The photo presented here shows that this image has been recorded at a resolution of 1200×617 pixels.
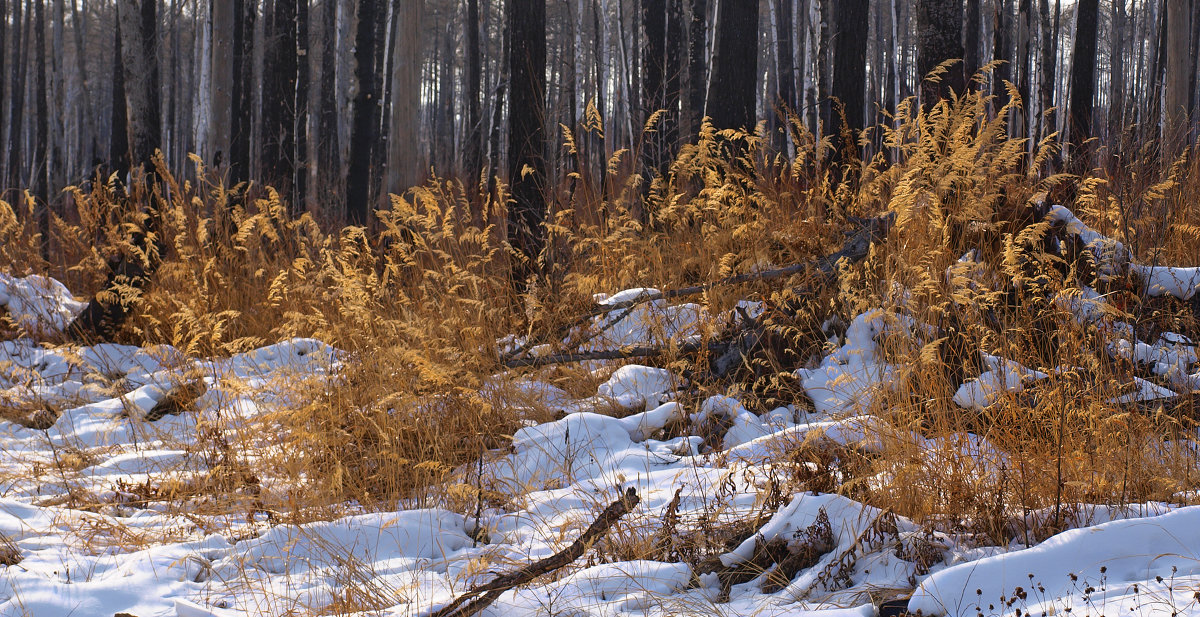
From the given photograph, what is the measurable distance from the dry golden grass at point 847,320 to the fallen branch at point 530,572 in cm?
63

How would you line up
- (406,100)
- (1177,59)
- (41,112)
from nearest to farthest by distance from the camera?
1. (406,100)
2. (1177,59)
3. (41,112)

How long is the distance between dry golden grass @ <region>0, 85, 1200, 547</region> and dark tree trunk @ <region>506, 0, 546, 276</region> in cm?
36

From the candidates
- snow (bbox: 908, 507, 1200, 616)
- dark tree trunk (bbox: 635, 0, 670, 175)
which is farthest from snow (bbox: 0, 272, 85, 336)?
snow (bbox: 908, 507, 1200, 616)

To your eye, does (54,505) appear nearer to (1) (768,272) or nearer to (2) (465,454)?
(2) (465,454)

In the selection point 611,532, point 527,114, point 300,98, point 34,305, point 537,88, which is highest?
point 300,98

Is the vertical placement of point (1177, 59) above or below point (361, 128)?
above

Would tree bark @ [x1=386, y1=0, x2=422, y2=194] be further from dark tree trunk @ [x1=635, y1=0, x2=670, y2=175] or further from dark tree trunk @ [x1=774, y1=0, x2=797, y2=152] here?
dark tree trunk @ [x1=774, y1=0, x2=797, y2=152]

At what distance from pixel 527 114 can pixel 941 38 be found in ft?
8.39

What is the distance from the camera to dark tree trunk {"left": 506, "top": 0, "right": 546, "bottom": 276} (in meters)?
5.39

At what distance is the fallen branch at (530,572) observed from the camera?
1916mm

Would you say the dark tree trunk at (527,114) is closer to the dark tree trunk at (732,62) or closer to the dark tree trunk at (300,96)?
the dark tree trunk at (732,62)

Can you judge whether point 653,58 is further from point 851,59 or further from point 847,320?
point 847,320

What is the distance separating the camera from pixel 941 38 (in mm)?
5008

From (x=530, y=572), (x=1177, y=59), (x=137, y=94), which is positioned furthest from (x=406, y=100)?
(x=1177, y=59)
